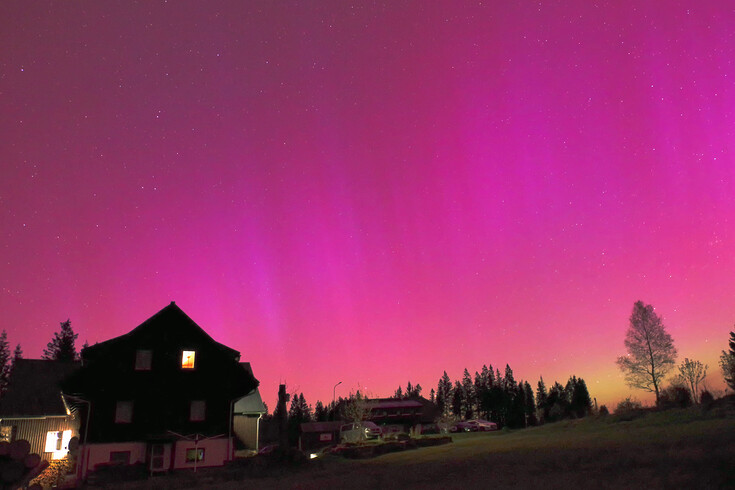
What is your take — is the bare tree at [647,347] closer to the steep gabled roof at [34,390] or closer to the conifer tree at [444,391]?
the steep gabled roof at [34,390]

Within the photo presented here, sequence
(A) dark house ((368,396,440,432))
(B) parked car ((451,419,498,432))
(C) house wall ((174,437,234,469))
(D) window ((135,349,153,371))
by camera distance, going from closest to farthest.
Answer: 1. (C) house wall ((174,437,234,469))
2. (D) window ((135,349,153,371))
3. (B) parked car ((451,419,498,432))
4. (A) dark house ((368,396,440,432))

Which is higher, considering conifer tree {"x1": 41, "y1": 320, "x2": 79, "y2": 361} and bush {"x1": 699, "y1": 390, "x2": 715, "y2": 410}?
conifer tree {"x1": 41, "y1": 320, "x2": 79, "y2": 361}

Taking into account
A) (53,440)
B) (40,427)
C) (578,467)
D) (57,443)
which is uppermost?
(40,427)

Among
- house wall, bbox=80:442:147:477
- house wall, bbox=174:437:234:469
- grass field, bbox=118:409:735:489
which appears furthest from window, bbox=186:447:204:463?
grass field, bbox=118:409:735:489

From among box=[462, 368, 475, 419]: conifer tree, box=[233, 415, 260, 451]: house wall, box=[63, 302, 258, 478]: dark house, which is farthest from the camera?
box=[462, 368, 475, 419]: conifer tree

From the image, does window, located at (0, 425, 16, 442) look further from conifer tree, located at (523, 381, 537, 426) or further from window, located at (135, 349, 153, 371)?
conifer tree, located at (523, 381, 537, 426)

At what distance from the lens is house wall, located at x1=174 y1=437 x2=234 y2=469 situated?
128 feet

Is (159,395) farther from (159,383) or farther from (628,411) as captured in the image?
(628,411)

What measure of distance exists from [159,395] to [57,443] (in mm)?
11007

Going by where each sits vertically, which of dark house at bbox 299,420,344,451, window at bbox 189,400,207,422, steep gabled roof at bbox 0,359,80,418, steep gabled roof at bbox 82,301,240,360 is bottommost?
dark house at bbox 299,420,344,451

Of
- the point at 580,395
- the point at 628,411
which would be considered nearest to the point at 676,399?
the point at 628,411

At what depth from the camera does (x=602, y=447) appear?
2614 centimetres

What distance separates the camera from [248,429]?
192 feet

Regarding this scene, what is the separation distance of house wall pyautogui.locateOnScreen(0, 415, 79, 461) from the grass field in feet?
53.8
